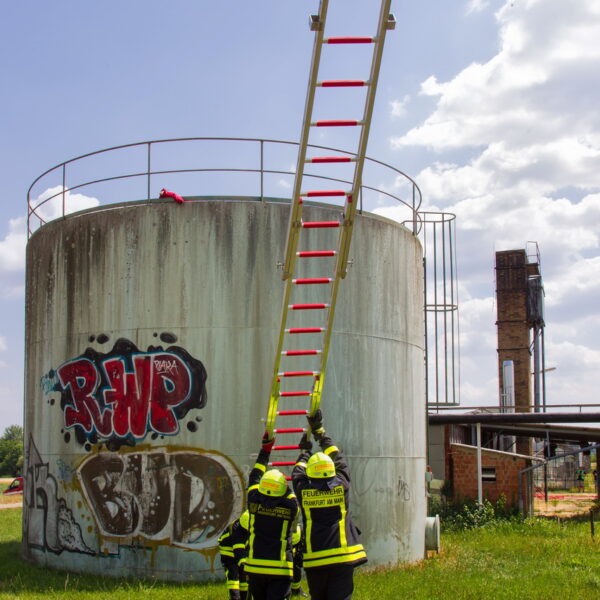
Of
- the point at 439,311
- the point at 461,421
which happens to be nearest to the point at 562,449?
the point at 461,421

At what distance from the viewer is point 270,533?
7941 millimetres

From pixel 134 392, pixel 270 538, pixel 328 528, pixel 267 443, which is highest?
pixel 134 392

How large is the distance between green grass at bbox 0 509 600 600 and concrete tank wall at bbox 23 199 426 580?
1.43 feet

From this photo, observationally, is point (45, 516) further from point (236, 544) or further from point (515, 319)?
point (515, 319)

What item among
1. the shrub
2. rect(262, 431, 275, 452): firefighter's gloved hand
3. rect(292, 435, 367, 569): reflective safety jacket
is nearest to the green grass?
rect(262, 431, 275, 452): firefighter's gloved hand

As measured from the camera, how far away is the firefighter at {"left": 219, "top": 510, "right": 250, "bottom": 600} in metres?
8.81

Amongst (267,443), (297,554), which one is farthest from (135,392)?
(297,554)

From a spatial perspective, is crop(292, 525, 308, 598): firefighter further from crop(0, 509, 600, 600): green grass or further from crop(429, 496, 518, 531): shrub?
crop(429, 496, 518, 531): shrub

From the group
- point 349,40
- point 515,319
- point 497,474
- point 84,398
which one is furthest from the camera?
point 515,319

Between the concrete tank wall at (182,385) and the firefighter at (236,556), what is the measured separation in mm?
2235

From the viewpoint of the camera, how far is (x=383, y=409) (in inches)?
498

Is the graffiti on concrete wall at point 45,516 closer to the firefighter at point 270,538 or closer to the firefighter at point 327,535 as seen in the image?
the firefighter at point 270,538

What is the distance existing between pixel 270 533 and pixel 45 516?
6.32 meters

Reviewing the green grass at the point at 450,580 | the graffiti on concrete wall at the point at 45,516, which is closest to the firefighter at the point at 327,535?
the green grass at the point at 450,580
